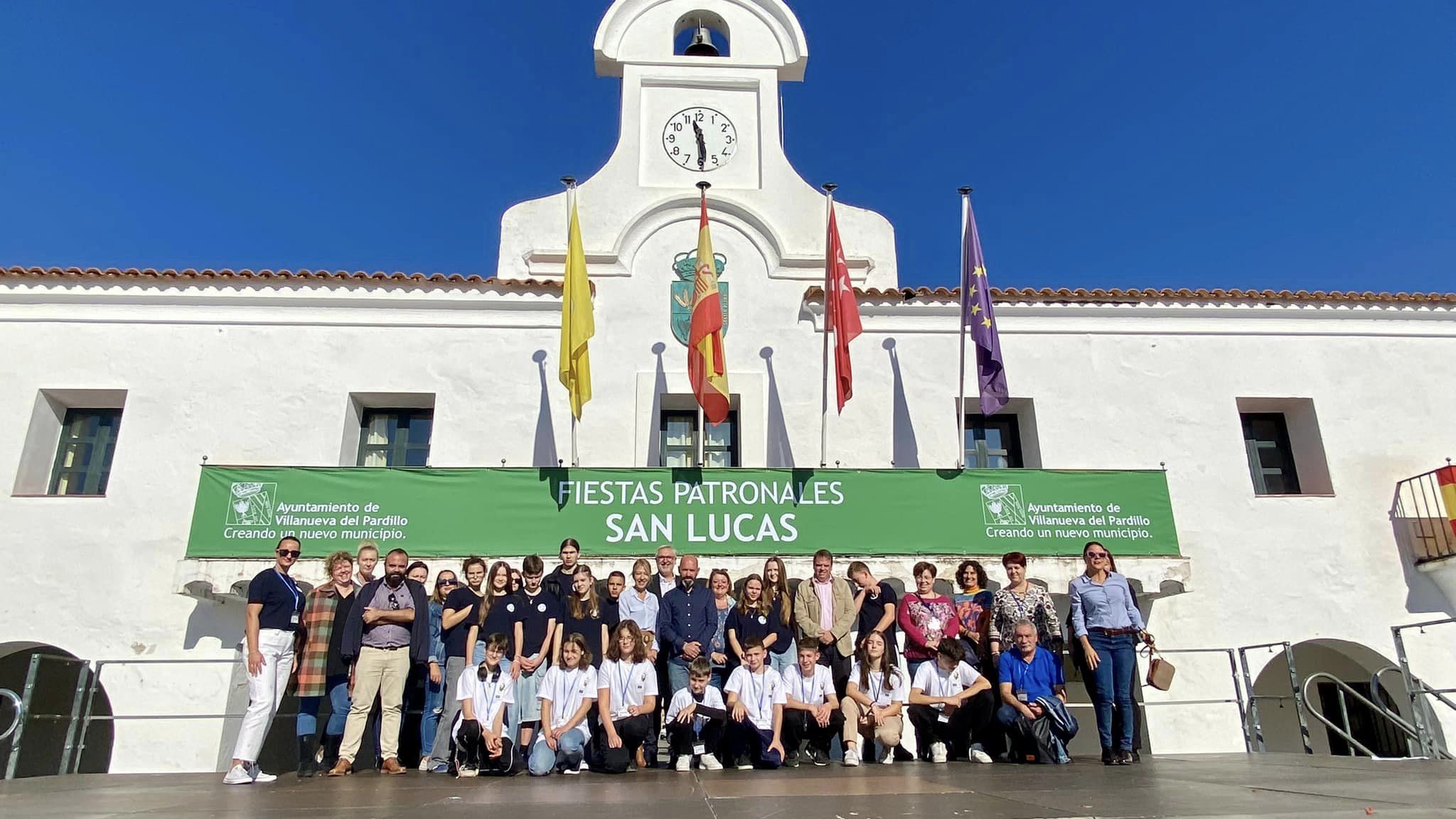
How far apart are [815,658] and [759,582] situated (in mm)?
769

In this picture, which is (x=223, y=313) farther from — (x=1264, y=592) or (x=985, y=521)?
(x=1264, y=592)

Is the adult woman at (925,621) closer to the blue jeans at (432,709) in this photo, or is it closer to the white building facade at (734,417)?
the white building facade at (734,417)

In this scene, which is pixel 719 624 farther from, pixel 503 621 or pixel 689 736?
pixel 503 621

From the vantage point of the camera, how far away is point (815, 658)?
6980mm

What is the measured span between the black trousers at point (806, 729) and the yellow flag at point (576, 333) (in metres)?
4.64

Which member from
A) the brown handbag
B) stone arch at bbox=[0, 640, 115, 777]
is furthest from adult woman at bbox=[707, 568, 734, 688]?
stone arch at bbox=[0, 640, 115, 777]

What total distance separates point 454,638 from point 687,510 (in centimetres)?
322

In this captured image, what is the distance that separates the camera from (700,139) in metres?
13.5

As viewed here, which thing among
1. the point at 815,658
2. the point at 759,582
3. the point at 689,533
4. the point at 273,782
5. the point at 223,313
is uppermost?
the point at 223,313

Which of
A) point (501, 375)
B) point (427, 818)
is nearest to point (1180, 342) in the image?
point (501, 375)

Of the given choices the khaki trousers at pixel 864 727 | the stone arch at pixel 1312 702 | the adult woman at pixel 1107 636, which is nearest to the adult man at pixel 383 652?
the khaki trousers at pixel 864 727

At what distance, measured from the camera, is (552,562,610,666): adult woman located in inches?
280

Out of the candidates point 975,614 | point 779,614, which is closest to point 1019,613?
point 975,614

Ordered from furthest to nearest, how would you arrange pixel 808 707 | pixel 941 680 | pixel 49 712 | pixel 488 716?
1. pixel 49 712
2. pixel 941 680
3. pixel 808 707
4. pixel 488 716
